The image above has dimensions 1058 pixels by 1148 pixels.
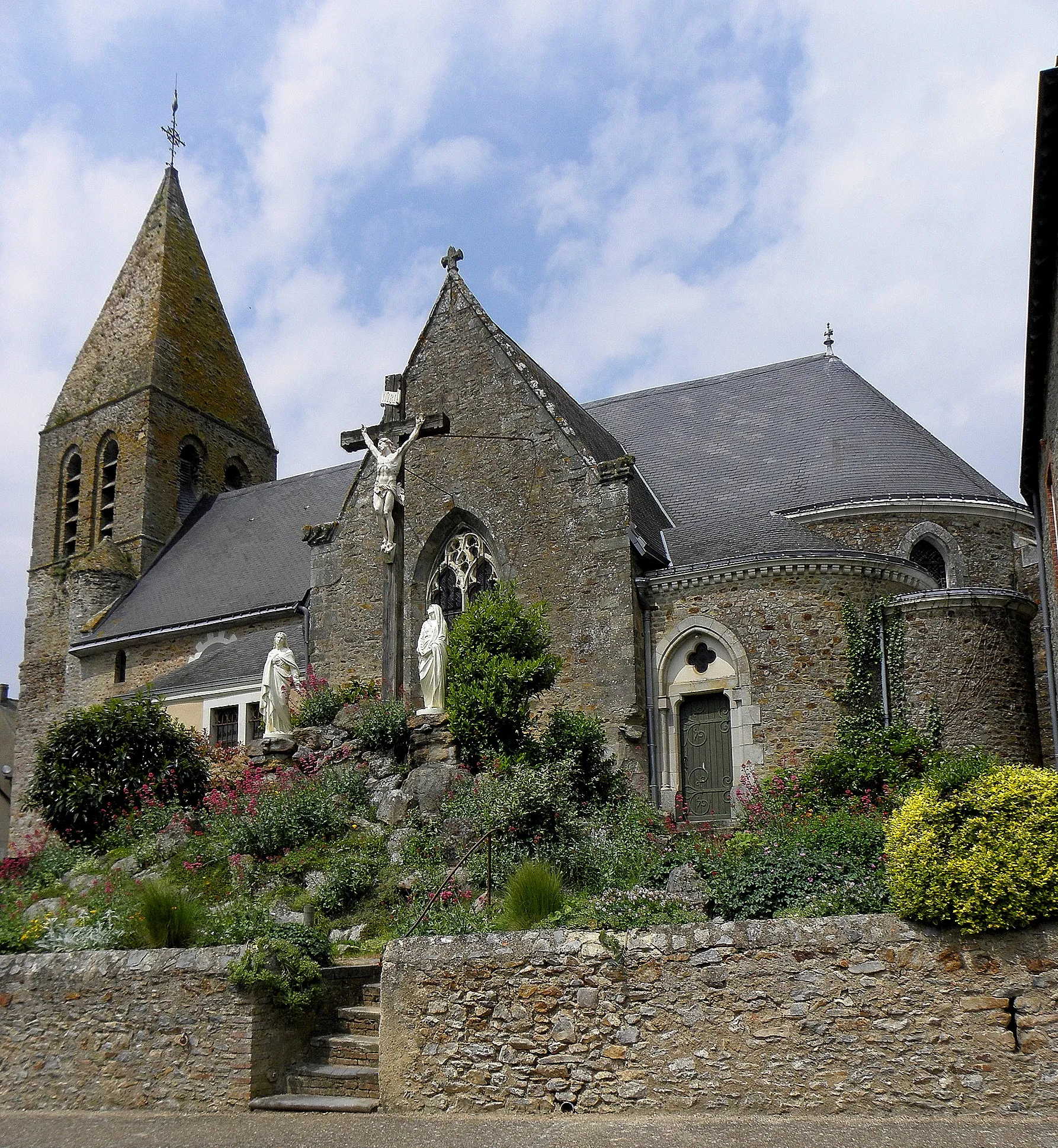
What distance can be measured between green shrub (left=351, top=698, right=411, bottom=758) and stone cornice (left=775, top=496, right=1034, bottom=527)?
672cm

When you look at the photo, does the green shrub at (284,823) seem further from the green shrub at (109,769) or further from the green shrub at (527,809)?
the green shrub at (109,769)

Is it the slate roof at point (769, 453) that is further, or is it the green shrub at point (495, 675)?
the slate roof at point (769, 453)

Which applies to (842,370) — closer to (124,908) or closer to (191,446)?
(124,908)

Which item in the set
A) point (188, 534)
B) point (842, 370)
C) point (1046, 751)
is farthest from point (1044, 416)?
point (188, 534)

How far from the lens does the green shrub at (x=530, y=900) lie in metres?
8.94

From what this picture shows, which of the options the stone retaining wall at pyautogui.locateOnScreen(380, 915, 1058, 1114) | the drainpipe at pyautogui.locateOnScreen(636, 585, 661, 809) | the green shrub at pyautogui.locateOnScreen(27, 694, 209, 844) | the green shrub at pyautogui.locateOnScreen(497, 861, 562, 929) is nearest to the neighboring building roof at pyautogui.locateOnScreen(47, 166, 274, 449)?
the green shrub at pyautogui.locateOnScreen(27, 694, 209, 844)

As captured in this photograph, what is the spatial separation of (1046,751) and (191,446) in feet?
78.0

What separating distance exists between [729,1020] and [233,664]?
17.1m

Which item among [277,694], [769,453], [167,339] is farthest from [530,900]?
[167,339]

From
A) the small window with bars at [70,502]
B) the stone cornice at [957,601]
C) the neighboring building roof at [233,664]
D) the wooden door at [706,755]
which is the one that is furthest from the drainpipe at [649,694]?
the small window with bars at [70,502]

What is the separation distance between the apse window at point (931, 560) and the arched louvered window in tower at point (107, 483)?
2153cm

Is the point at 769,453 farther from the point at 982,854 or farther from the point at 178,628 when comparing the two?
the point at 982,854

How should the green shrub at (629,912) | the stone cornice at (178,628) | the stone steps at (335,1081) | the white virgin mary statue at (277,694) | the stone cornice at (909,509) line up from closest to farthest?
the green shrub at (629,912), the stone steps at (335,1081), the white virgin mary statue at (277,694), the stone cornice at (909,509), the stone cornice at (178,628)

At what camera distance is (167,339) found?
3262 cm
